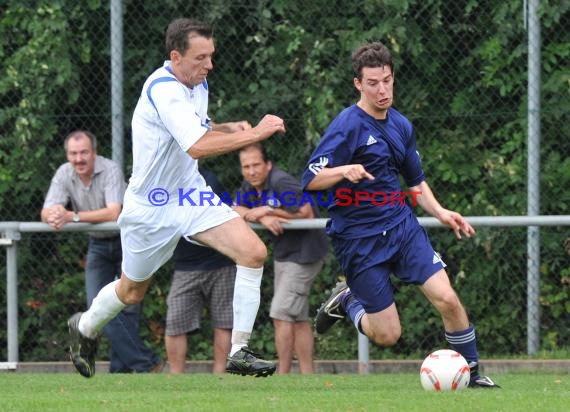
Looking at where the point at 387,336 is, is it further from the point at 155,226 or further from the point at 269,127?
the point at 269,127

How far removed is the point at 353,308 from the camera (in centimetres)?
881

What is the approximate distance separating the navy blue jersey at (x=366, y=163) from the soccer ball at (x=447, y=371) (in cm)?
92

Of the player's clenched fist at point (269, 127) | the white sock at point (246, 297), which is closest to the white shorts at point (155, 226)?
the white sock at point (246, 297)

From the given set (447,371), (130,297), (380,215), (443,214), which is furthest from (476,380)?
(130,297)

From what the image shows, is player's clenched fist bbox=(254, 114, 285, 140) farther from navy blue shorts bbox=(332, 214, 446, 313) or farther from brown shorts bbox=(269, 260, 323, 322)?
brown shorts bbox=(269, 260, 323, 322)

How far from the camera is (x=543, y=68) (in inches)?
435

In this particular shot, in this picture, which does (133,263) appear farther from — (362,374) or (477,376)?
(362,374)

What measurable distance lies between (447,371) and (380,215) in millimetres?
1087

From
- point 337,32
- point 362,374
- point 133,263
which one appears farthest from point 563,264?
point 133,263

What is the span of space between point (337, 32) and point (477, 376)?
4.20 metres

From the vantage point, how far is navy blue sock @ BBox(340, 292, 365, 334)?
8648 millimetres

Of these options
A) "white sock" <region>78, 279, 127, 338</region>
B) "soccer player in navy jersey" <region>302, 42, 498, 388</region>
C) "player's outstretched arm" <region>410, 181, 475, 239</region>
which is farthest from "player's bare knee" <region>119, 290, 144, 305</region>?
"player's outstretched arm" <region>410, 181, 475, 239</region>

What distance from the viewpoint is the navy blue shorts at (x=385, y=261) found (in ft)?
26.5

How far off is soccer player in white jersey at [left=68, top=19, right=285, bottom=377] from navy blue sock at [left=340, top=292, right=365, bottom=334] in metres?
0.89
